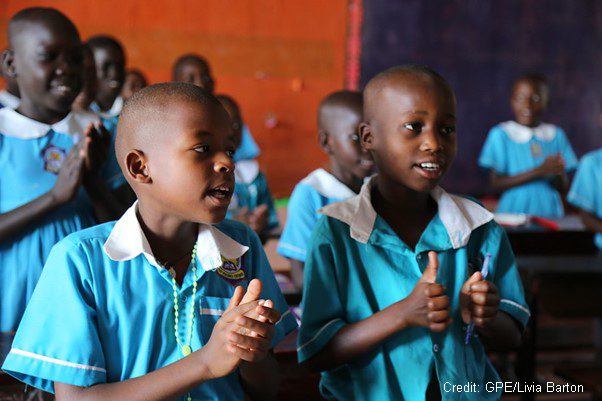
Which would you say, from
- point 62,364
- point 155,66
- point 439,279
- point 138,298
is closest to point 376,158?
point 439,279

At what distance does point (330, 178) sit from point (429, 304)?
1.11 m

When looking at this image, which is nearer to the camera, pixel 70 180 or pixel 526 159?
pixel 70 180

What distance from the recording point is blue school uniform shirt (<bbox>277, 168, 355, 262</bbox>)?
2211 millimetres

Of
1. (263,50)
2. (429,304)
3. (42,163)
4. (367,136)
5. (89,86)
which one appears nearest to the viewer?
(429,304)

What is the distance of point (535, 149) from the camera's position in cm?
470

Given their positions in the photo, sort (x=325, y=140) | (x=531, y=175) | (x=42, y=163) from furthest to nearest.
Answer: (x=531, y=175) < (x=325, y=140) < (x=42, y=163)

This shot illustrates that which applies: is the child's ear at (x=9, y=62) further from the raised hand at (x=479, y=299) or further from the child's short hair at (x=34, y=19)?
the raised hand at (x=479, y=299)

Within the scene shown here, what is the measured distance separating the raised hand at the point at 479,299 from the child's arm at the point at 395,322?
0.08m

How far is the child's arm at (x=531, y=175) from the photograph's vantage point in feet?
13.9

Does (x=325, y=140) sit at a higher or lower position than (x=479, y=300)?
higher

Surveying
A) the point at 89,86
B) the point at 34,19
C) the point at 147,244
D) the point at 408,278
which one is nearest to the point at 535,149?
the point at 89,86

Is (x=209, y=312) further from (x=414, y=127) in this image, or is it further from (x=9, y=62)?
(x=9, y=62)

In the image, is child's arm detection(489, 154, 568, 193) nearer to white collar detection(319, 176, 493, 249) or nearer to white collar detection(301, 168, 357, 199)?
white collar detection(301, 168, 357, 199)

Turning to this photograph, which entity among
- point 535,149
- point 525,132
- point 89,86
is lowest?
point 535,149
